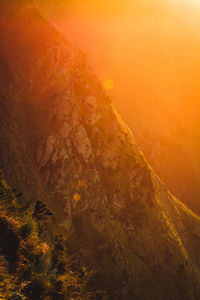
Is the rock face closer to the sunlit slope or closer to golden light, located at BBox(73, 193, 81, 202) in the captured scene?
golden light, located at BBox(73, 193, 81, 202)

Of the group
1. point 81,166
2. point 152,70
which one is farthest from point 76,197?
point 152,70

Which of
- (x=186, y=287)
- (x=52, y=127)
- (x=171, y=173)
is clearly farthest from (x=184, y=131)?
(x=52, y=127)

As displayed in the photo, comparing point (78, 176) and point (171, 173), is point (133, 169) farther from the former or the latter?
point (171, 173)

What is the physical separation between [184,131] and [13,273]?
91.3 m

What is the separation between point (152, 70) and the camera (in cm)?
8788

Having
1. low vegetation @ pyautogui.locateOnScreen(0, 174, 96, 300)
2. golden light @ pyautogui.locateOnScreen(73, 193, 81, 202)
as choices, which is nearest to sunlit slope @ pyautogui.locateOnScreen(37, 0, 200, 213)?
golden light @ pyautogui.locateOnScreen(73, 193, 81, 202)

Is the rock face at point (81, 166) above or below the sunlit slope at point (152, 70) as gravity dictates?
below

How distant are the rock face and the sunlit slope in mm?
41747

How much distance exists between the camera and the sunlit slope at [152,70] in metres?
75.6

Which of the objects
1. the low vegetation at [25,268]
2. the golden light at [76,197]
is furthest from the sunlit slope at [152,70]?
the low vegetation at [25,268]

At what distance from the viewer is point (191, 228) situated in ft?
142

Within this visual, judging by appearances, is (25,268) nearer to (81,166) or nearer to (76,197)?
(76,197)

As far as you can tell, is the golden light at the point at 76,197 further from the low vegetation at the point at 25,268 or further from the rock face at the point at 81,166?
the low vegetation at the point at 25,268

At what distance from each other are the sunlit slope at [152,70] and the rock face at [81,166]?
41.7 metres
